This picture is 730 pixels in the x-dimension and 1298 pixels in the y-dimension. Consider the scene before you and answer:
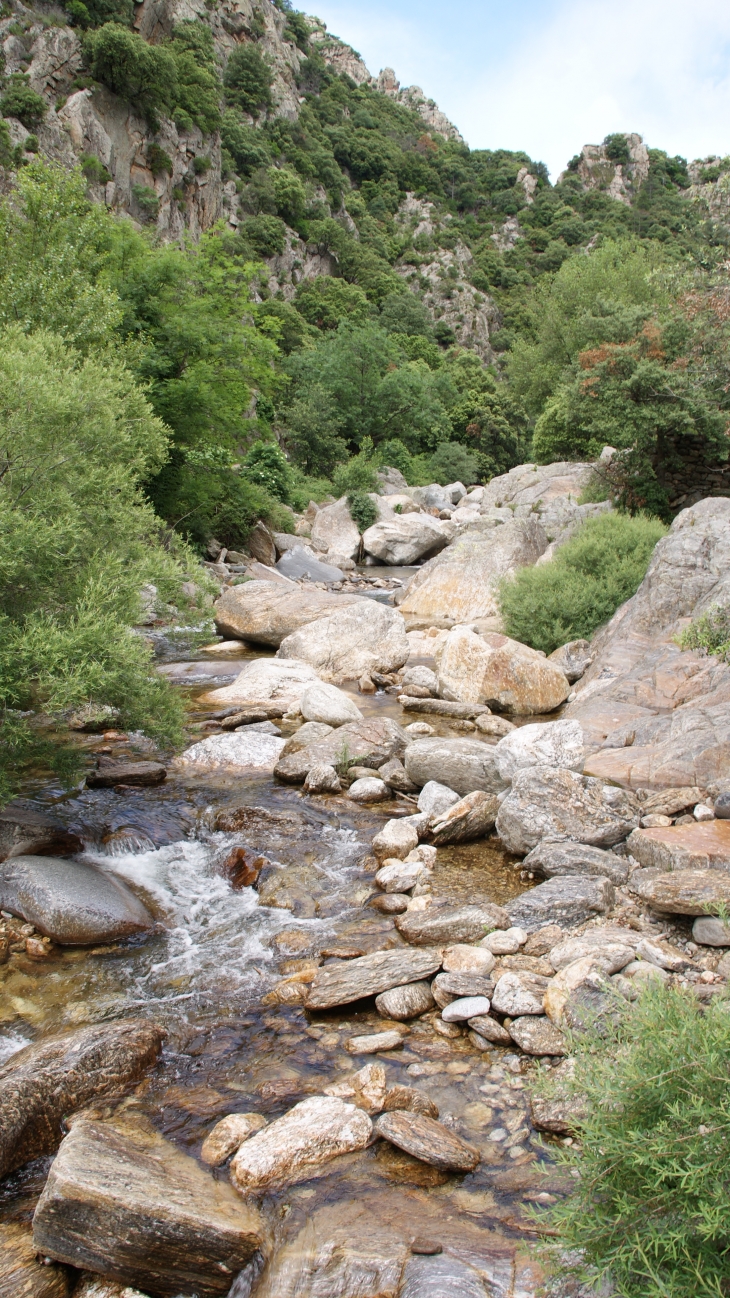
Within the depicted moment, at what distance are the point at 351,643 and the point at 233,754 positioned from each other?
461 cm

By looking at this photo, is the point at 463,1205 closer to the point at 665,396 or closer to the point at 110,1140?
the point at 110,1140

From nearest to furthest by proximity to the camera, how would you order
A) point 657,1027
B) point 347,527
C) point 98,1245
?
point 657,1027, point 98,1245, point 347,527

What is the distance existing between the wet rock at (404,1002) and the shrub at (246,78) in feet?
266

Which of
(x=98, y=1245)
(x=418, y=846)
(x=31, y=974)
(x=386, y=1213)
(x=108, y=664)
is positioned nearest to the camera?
(x=98, y=1245)

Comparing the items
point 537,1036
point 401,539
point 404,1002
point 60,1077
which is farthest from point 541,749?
point 401,539

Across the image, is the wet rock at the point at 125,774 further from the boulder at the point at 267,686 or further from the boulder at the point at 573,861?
the boulder at the point at 573,861

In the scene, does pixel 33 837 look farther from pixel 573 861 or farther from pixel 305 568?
pixel 305 568

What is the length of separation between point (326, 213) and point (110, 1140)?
79.4 m

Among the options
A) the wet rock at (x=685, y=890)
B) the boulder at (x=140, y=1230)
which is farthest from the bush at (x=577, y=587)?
the boulder at (x=140, y=1230)

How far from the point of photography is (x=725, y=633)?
5992 mm

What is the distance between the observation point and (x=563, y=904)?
18.3 feet

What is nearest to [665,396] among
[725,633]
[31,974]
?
[725,633]

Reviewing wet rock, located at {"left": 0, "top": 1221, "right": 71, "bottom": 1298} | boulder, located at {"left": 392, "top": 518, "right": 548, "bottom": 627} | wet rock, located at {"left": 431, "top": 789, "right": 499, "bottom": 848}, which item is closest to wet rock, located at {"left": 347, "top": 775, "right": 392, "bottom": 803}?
wet rock, located at {"left": 431, "top": 789, "right": 499, "bottom": 848}

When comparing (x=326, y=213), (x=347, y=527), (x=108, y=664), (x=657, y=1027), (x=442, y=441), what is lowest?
(x=657, y=1027)
